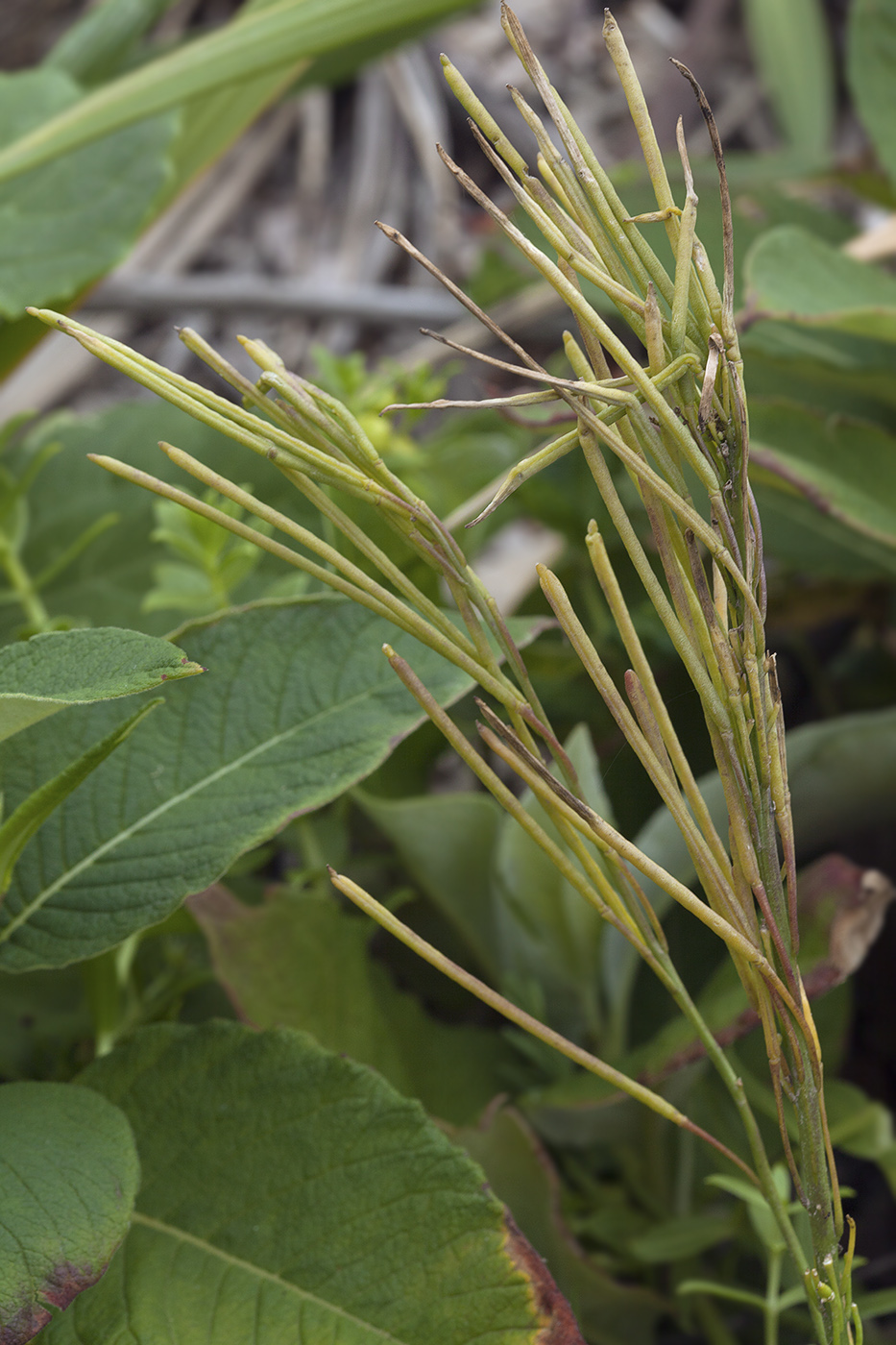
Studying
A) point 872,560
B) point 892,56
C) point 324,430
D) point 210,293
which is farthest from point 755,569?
point 210,293

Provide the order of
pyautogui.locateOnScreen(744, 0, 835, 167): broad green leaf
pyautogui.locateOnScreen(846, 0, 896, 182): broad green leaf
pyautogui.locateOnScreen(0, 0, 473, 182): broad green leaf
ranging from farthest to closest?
pyautogui.locateOnScreen(744, 0, 835, 167): broad green leaf → pyautogui.locateOnScreen(846, 0, 896, 182): broad green leaf → pyautogui.locateOnScreen(0, 0, 473, 182): broad green leaf

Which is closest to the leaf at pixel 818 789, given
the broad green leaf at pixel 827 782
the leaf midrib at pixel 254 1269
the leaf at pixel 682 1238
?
the broad green leaf at pixel 827 782

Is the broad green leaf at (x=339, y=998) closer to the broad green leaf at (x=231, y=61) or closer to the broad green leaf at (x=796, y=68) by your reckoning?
the broad green leaf at (x=231, y=61)

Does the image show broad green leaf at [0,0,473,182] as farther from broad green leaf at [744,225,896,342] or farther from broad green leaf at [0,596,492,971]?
broad green leaf at [0,596,492,971]

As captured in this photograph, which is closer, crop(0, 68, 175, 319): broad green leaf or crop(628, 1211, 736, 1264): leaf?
crop(628, 1211, 736, 1264): leaf

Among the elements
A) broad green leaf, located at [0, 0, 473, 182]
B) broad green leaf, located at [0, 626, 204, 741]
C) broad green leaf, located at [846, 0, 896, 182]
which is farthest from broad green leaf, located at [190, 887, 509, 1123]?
broad green leaf, located at [846, 0, 896, 182]

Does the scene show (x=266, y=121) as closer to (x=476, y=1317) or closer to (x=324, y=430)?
(x=324, y=430)
